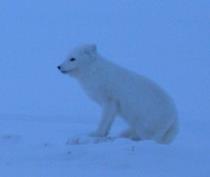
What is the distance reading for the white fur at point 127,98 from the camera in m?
6.61

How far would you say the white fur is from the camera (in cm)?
661

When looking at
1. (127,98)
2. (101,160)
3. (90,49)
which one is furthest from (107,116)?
(101,160)

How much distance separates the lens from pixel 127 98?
6.60 m

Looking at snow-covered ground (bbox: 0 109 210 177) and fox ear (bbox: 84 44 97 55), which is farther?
fox ear (bbox: 84 44 97 55)

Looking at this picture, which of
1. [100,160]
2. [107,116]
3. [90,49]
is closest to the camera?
[100,160]

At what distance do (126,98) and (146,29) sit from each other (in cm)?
978

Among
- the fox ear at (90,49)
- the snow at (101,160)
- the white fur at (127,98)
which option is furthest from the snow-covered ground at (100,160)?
the fox ear at (90,49)

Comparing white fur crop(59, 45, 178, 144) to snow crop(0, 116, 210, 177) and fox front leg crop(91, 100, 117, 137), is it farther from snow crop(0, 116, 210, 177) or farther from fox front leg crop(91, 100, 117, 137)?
snow crop(0, 116, 210, 177)

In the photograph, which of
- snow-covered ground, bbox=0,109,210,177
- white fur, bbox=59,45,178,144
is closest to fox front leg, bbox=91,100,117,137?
white fur, bbox=59,45,178,144

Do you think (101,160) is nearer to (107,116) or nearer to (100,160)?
(100,160)

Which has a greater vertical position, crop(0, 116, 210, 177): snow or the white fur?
the white fur

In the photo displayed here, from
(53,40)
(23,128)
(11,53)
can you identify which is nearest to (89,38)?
(53,40)

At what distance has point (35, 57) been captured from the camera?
15.0m

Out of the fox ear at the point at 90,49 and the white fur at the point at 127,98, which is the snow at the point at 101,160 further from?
the fox ear at the point at 90,49
